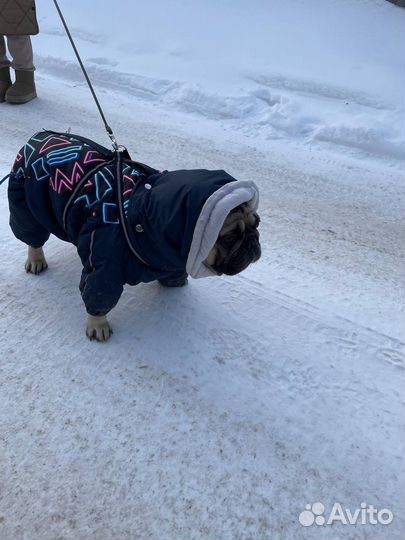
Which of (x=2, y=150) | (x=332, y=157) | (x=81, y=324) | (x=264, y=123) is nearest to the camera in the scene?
(x=81, y=324)

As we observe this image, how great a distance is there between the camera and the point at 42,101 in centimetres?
508

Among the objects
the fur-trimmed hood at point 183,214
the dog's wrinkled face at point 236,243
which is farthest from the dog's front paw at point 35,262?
the dog's wrinkled face at point 236,243

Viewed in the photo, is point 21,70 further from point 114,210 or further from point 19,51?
point 114,210

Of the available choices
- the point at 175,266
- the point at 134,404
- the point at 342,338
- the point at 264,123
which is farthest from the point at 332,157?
the point at 134,404

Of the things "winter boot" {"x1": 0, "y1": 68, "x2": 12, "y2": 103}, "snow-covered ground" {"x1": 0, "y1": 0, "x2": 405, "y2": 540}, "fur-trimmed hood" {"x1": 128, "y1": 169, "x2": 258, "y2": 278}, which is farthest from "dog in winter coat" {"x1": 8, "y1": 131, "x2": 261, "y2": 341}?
"winter boot" {"x1": 0, "y1": 68, "x2": 12, "y2": 103}

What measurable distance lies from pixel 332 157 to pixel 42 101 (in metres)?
2.88

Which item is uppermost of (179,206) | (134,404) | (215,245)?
(179,206)

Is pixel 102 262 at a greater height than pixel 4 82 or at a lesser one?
greater

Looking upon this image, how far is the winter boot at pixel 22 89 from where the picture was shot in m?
4.90

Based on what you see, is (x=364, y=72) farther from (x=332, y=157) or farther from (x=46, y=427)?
(x=46, y=427)

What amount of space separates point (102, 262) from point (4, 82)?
3781 mm

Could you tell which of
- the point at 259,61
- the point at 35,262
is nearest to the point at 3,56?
the point at 259,61

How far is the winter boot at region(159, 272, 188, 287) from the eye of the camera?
252 cm

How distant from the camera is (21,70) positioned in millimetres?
4969
